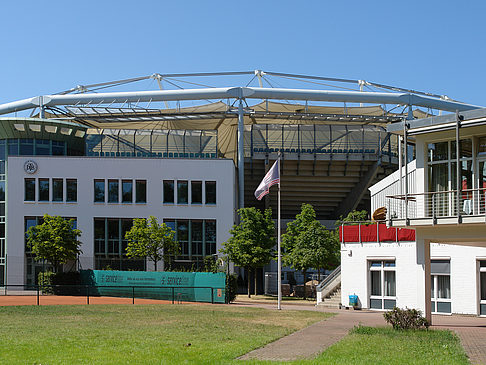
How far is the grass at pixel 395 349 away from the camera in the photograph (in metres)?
17.2

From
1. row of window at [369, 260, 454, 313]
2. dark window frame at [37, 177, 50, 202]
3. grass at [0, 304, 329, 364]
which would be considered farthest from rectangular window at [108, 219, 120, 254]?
row of window at [369, 260, 454, 313]

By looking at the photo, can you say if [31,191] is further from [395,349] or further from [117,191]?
[395,349]

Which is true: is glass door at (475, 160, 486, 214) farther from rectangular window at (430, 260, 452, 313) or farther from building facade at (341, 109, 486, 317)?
rectangular window at (430, 260, 452, 313)

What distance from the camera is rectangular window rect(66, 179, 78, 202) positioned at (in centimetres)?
6209

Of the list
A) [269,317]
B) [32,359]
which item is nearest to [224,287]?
[269,317]

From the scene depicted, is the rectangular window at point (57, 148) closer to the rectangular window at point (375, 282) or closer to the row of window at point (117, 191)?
the row of window at point (117, 191)

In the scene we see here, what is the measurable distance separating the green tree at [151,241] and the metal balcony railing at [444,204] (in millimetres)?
31937

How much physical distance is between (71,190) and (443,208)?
141 ft

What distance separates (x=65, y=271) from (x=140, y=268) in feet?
21.1

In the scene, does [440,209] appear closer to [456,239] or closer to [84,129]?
[456,239]

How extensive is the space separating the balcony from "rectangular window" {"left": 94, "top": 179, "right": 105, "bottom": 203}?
39.8 m

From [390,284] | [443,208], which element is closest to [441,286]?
[390,284]

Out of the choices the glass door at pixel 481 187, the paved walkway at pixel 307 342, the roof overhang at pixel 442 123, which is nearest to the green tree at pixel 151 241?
the paved walkway at pixel 307 342

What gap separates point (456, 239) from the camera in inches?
1018
